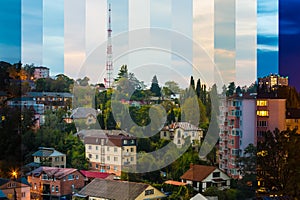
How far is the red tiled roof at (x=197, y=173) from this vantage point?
3.23 meters

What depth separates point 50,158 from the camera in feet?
10.9

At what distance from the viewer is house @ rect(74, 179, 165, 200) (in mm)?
3201

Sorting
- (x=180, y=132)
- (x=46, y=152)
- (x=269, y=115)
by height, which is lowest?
(x=46, y=152)

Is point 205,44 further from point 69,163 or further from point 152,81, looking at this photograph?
point 69,163

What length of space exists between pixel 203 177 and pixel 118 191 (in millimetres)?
514

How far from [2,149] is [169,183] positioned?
3.56 ft

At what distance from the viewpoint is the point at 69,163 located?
332cm

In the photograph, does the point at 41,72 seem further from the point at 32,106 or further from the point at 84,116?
the point at 84,116

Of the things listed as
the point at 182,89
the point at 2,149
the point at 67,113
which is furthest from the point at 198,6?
the point at 2,149

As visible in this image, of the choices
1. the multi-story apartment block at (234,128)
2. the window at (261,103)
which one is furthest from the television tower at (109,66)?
the window at (261,103)

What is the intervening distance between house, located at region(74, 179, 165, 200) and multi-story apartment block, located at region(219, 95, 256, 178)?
0.45m

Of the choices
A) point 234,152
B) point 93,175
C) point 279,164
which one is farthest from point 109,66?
point 279,164

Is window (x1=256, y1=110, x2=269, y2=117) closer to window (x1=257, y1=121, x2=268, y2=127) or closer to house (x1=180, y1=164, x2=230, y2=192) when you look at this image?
window (x1=257, y1=121, x2=268, y2=127)

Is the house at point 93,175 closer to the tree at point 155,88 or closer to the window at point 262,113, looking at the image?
the tree at point 155,88
